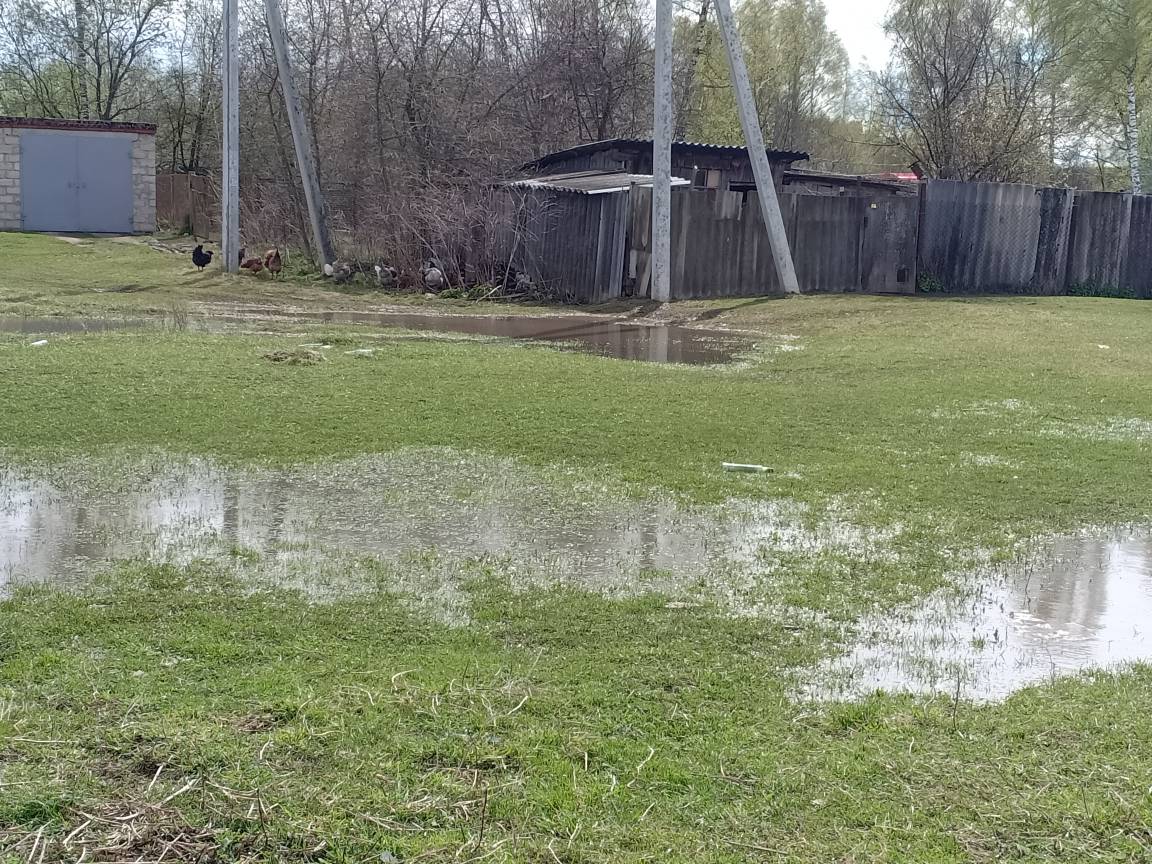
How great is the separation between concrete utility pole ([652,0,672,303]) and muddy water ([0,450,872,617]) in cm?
1328

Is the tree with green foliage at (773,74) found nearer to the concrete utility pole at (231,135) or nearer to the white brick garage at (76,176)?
the concrete utility pole at (231,135)

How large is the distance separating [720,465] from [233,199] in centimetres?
2065

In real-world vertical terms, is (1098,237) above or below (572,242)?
above

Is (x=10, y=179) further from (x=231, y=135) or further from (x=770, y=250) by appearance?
(x=770, y=250)

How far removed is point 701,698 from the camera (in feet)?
13.7

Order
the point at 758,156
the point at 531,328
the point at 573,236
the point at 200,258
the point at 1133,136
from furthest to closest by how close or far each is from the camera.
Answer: the point at 1133,136, the point at 200,258, the point at 573,236, the point at 758,156, the point at 531,328

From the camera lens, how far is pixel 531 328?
18297 mm

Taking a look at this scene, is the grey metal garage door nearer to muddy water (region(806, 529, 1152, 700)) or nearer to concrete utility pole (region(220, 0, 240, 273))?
concrete utility pole (region(220, 0, 240, 273))

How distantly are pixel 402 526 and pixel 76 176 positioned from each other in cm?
3694

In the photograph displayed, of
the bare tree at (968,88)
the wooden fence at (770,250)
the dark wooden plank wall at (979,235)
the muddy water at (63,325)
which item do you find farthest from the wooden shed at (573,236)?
the bare tree at (968,88)

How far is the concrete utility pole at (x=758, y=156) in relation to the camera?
20.7 meters

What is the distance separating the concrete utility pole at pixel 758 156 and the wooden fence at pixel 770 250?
1.02 metres

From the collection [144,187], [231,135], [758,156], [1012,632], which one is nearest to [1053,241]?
[758,156]

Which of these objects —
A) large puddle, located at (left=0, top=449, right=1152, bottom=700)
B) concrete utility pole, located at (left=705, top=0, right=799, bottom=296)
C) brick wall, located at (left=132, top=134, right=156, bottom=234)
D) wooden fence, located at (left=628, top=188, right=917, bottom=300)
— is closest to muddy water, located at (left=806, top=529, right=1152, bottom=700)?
large puddle, located at (left=0, top=449, right=1152, bottom=700)
